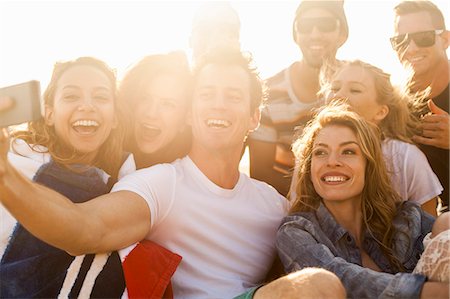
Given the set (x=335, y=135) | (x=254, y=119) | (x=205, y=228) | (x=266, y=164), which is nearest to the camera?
(x=205, y=228)

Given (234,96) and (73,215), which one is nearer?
(73,215)

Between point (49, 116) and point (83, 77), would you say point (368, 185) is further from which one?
point (49, 116)

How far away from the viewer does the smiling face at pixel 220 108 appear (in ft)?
12.9

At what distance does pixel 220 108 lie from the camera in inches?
154

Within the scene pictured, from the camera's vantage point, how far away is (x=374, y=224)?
12.6 ft

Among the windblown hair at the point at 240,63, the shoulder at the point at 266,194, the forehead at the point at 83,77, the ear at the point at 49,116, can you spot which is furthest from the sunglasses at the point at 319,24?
the ear at the point at 49,116

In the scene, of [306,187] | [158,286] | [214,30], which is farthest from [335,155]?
[214,30]

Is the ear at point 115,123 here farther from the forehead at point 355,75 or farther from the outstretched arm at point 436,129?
the outstretched arm at point 436,129

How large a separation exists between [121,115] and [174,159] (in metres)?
0.50

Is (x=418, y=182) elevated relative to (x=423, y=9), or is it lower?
lower

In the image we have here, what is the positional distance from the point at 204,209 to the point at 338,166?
903mm

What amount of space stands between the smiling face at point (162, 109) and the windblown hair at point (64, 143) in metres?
0.21

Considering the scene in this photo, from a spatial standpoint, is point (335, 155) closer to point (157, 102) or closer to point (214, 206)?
point (214, 206)

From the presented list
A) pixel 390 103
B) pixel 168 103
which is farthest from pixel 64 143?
pixel 390 103
